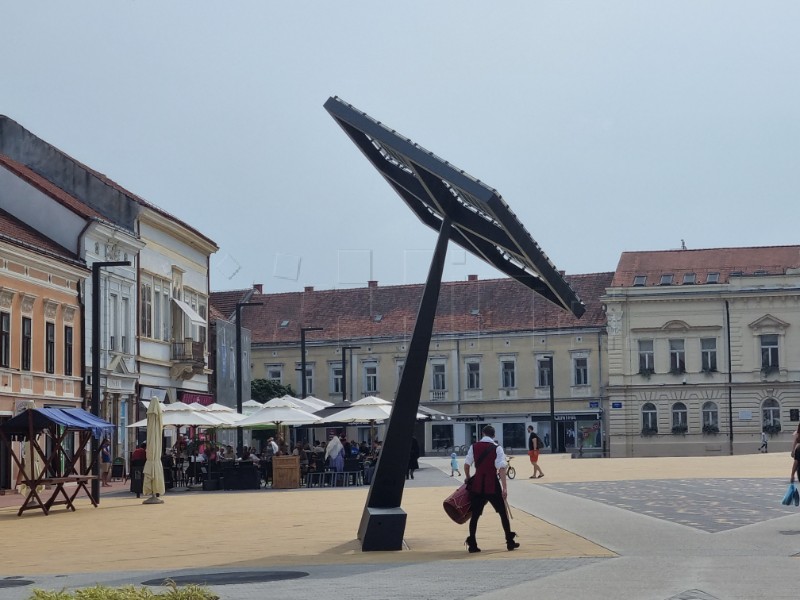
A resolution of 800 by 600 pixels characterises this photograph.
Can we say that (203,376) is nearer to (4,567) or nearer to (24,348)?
(24,348)

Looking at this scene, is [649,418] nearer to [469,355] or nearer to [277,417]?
[469,355]

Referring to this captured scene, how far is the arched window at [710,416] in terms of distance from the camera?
8275 cm

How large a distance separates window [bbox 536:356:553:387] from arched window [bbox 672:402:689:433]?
30.3 feet

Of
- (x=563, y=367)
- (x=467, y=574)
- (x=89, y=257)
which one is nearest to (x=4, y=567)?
(x=467, y=574)

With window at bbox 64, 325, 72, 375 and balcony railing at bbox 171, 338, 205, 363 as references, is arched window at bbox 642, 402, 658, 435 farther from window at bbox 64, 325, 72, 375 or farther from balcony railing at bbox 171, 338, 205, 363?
window at bbox 64, 325, 72, 375

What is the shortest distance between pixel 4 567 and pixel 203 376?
1808 inches

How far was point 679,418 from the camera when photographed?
84.1 meters

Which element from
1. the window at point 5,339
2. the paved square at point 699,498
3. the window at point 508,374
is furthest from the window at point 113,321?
the window at point 508,374

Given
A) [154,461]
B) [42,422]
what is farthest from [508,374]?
[42,422]

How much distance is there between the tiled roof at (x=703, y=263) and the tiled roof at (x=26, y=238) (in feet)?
152

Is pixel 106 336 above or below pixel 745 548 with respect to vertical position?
above

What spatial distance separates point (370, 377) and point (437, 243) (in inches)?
2995

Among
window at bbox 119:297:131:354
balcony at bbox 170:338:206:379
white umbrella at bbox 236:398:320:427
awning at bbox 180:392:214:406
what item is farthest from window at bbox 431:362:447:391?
white umbrella at bbox 236:398:320:427

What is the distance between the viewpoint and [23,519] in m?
27.6
